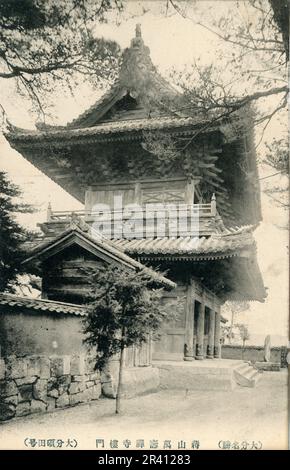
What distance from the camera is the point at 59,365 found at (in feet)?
24.5

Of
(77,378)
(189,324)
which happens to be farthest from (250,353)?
(77,378)

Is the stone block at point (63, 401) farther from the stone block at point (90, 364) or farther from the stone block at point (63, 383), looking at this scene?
the stone block at point (90, 364)

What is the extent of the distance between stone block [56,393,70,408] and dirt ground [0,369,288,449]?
0.47 ft

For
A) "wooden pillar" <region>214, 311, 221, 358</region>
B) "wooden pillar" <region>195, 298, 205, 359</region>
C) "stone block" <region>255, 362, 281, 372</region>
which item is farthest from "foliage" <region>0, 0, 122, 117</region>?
"stone block" <region>255, 362, 281, 372</region>

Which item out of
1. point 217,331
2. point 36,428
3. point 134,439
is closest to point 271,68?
point 134,439

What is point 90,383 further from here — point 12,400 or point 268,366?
point 268,366

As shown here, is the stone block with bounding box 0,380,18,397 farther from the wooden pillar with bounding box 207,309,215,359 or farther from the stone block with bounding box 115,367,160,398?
the wooden pillar with bounding box 207,309,215,359

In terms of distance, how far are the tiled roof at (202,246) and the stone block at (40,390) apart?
4056 millimetres

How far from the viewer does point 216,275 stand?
1234cm

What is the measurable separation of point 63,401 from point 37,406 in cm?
69

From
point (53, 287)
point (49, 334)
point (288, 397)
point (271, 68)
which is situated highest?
point (271, 68)

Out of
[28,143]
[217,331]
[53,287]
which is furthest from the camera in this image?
[217,331]

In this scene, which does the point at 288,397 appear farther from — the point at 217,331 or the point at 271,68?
the point at 217,331

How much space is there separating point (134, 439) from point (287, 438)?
191cm
